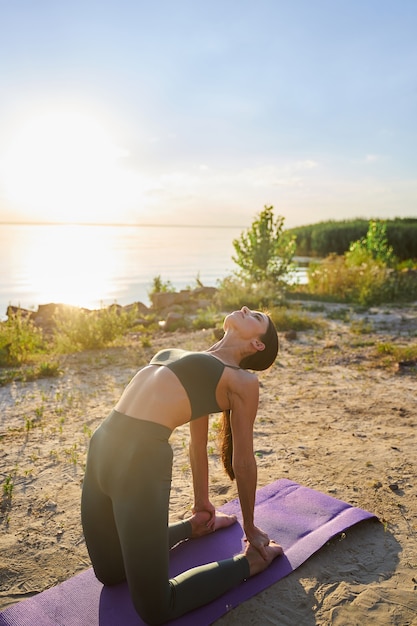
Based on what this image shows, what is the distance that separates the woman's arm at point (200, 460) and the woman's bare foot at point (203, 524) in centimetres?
4

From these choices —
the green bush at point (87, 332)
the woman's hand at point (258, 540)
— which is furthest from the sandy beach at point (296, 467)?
the green bush at point (87, 332)

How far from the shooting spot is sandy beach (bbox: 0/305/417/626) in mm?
3219

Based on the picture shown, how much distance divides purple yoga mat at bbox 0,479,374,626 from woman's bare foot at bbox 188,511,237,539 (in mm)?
43

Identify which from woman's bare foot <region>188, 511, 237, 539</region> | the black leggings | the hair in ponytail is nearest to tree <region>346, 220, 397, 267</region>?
woman's bare foot <region>188, 511, 237, 539</region>

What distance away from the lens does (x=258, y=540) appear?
3.31 m

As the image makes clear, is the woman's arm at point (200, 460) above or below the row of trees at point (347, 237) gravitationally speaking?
below

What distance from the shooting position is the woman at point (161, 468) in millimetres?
2734

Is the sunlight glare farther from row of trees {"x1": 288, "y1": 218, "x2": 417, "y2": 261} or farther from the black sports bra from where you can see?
the black sports bra

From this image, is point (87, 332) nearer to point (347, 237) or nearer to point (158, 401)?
point (158, 401)

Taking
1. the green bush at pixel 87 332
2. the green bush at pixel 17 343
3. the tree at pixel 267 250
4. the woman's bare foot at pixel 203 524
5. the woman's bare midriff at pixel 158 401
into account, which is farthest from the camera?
the tree at pixel 267 250

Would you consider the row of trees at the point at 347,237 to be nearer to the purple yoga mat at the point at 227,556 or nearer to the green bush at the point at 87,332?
the green bush at the point at 87,332

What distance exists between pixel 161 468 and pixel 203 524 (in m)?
1.12

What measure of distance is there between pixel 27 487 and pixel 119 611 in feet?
6.18

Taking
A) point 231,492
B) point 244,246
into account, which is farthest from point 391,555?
point 244,246
